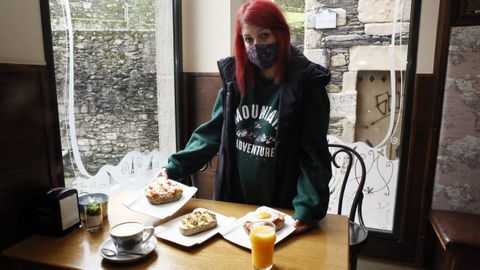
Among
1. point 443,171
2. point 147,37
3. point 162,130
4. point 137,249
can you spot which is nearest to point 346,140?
point 443,171

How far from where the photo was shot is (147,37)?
222 cm

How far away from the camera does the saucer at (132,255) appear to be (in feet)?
3.22

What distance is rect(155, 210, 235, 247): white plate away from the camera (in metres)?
1.08

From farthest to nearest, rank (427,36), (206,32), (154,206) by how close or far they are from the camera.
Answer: (206,32)
(427,36)
(154,206)

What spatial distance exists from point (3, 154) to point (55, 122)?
26cm

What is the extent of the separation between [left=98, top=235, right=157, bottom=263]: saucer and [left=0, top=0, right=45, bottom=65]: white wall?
27.4 inches

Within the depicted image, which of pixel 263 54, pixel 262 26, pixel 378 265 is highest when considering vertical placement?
pixel 262 26

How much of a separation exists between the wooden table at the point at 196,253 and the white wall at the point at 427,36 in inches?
54.6

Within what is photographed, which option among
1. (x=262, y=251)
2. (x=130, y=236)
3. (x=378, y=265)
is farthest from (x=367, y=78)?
(x=130, y=236)

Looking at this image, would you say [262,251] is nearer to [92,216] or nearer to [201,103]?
[92,216]

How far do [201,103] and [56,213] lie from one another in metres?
1.54

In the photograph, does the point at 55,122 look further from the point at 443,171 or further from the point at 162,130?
the point at 443,171

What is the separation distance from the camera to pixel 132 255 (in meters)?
1.00

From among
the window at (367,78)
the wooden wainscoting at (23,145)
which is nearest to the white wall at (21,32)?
the wooden wainscoting at (23,145)
